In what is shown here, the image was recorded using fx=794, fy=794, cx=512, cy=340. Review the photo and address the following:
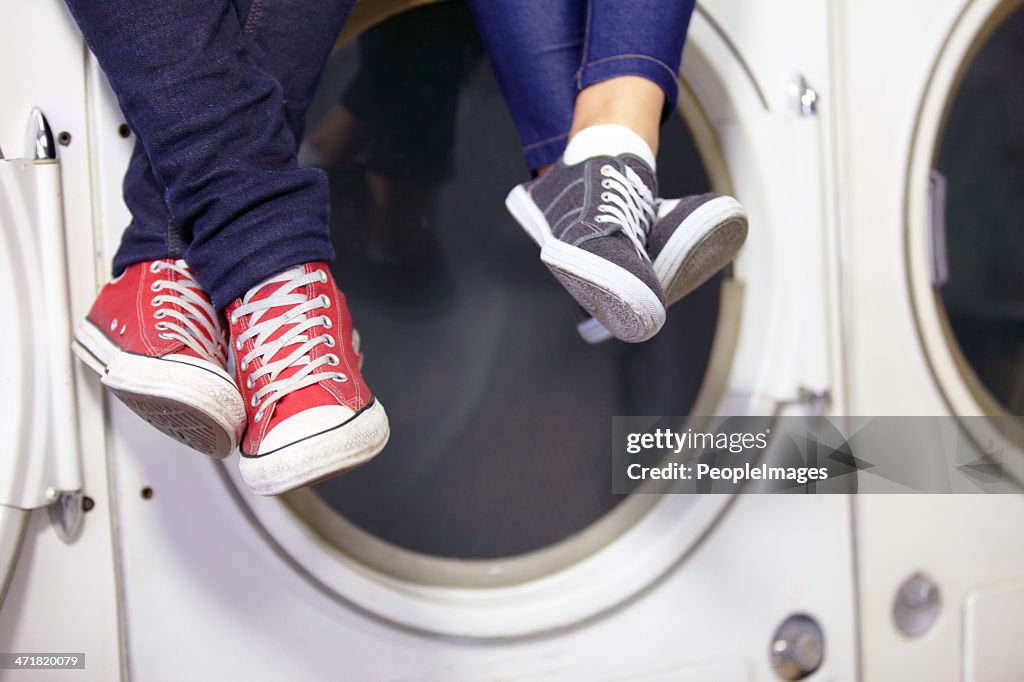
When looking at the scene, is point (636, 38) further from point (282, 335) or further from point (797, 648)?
point (797, 648)

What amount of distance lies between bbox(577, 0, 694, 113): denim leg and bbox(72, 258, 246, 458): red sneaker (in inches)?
12.7

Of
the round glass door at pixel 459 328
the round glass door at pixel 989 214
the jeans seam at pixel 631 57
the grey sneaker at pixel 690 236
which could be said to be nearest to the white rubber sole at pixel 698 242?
the grey sneaker at pixel 690 236

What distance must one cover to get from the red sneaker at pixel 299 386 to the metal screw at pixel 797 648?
0.48m

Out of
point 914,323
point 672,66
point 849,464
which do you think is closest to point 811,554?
point 849,464

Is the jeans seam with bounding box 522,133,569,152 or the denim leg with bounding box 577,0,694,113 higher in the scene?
the denim leg with bounding box 577,0,694,113

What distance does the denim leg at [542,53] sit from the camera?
0.64 metres

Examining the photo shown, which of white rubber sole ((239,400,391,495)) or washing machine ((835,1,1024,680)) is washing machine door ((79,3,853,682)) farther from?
white rubber sole ((239,400,391,495))

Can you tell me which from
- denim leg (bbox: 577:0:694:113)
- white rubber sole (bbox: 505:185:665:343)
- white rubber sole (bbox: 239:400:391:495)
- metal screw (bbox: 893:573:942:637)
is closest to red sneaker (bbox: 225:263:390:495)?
white rubber sole (bbox: 239:400:391:495)

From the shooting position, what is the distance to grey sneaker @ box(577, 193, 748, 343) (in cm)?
54

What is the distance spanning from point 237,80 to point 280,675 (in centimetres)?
46

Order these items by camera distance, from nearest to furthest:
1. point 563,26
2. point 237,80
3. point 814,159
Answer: point 237,80 < point 563,26 < point 814,159

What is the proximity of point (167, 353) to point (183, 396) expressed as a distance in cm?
4

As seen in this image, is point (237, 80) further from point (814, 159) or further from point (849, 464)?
point (849, 464)

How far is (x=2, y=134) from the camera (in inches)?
22.8
